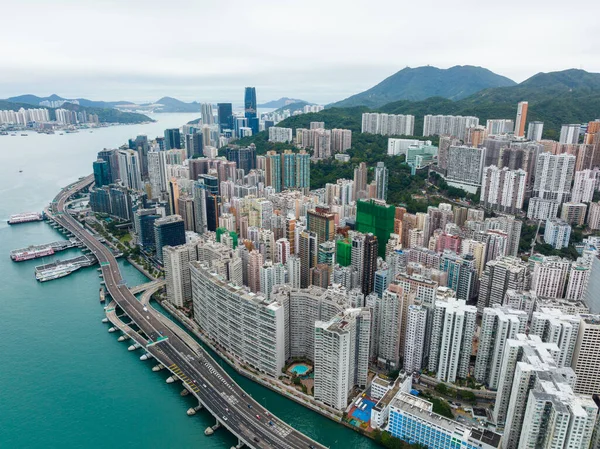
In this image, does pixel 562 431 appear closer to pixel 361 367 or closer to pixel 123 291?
pixel 361 367

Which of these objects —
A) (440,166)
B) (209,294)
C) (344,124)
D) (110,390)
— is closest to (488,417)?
(209,294)

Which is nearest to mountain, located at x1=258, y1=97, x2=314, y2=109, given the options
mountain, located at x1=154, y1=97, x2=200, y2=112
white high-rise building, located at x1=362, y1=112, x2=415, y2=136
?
mountain, located at x1=154, y1=97, x2=200, y2=112

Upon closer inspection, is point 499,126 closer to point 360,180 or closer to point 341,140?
point 341,140

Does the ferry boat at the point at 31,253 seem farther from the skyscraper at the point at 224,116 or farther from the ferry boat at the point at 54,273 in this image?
the skyscraper at the point at 224,116

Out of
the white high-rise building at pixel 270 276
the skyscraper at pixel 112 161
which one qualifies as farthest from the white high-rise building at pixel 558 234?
the skyscraper at pixel 112 161

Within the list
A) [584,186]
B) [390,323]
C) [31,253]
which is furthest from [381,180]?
[31,253]

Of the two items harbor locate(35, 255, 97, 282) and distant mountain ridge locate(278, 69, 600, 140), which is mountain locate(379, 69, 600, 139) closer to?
distant mountain ridge locate(278, 69, 600, 140)
